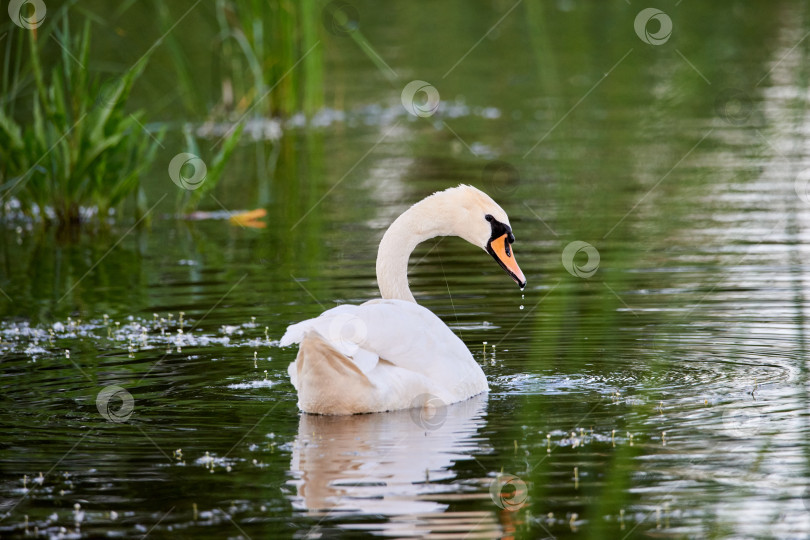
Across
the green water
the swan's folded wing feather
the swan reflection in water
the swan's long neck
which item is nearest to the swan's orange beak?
the swan's long neck

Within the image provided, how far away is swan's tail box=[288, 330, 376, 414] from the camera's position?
634 cm

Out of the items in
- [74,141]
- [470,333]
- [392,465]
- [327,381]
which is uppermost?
[74,141]

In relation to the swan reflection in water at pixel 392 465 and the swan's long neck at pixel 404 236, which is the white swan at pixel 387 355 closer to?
the swan reflection in water at pixel 392 465

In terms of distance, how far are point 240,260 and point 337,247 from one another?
890 millimetres

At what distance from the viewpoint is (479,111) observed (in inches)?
795

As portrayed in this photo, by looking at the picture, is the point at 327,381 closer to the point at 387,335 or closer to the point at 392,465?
the point at 387,335

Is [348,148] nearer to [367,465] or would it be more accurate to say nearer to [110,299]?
[110,299]

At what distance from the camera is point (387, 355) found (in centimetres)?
679

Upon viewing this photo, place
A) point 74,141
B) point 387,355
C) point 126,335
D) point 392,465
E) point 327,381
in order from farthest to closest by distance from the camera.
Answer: point 74,141, point 126,335, point 387,355, point 327,381, point 392,465

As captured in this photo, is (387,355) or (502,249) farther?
(502,249)

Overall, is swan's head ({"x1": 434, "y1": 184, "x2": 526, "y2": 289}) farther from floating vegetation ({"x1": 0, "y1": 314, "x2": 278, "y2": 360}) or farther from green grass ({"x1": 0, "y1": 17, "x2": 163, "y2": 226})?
green grass ({"x1": 0, "y1": 17, "x2": 163, "y2": 226})

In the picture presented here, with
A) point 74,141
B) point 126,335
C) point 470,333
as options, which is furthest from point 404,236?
point 74,141

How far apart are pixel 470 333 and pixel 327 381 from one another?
2.30 metres

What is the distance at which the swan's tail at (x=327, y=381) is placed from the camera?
634 centimetres
